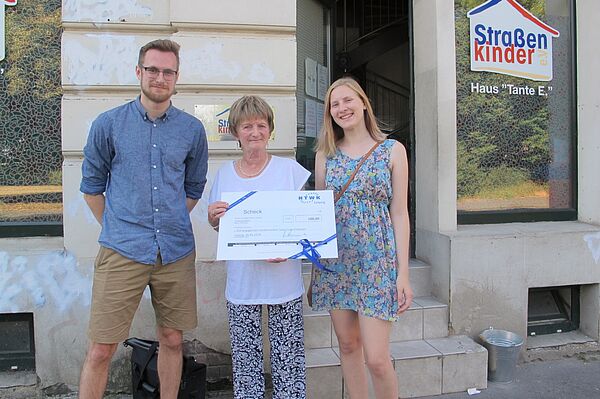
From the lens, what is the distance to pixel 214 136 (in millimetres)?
3971

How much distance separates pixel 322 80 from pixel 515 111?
2031 millimetres

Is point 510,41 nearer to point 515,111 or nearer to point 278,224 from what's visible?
point 515,111

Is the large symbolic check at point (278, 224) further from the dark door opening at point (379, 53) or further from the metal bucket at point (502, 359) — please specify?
the dark door opening at point (379, 53)

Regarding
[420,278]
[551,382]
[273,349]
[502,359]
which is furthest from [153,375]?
[551,382]

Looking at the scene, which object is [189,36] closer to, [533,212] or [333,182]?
[333,182]

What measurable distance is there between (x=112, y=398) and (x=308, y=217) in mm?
2374

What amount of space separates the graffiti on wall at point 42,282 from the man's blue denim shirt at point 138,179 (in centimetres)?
124

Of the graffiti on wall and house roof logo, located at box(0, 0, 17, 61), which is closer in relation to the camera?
the graffiti on wall

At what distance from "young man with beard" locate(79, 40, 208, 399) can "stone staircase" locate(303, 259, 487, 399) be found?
1469 millimetres

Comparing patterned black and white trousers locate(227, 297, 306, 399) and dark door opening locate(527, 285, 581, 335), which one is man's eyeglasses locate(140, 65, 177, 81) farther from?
dark door opening locate(527, 285, 581, 335)

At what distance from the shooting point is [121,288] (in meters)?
2.71

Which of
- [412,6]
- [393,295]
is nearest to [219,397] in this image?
[393,295]

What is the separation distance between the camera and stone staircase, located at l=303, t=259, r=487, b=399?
3617 millimetres

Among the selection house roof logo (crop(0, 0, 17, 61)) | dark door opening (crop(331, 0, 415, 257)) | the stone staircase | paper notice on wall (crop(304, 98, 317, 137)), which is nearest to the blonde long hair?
the stone staircase
